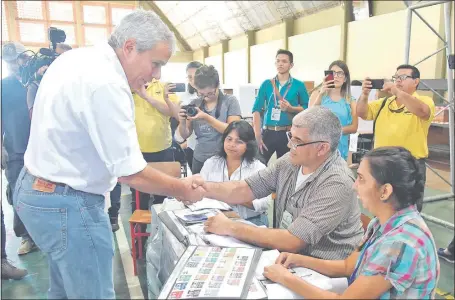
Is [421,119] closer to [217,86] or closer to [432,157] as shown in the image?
[217,86]

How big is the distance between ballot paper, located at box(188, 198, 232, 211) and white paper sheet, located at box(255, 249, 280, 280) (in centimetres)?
57

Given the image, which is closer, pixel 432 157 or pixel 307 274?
pixel 307 274

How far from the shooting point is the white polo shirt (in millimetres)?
1105

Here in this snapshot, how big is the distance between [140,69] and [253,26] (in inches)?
390

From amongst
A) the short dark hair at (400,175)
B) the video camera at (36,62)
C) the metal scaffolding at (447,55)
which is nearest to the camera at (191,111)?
the video camera at (36,62)

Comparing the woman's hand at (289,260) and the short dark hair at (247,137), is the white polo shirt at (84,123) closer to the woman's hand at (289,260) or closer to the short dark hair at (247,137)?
the woman's hand at (289,260)

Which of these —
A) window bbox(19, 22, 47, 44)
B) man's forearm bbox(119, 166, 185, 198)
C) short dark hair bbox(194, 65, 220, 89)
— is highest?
window bbox(19, 22, 47, 44)

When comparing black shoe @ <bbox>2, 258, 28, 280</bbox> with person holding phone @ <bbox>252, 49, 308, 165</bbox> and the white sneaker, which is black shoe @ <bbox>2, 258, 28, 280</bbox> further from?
person holding phone @ <bbox>252, 49, 308, 165</bbox>

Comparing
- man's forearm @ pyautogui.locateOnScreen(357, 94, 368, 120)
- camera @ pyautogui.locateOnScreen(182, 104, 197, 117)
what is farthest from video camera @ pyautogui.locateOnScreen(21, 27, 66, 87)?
man's forearm @ pyautogui.locateOnScreen(357, 94, 368, 120)

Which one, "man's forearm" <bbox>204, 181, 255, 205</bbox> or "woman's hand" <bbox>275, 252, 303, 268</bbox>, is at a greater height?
"man's forearm" <bbox>204, 181, 255, 205</bbox>

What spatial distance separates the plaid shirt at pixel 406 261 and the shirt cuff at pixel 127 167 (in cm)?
79

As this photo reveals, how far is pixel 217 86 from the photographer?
9.02 ft

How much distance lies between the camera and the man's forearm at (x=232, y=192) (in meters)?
1.90

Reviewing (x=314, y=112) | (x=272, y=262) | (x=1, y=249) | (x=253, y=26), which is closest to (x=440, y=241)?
(x=314, y=112)
